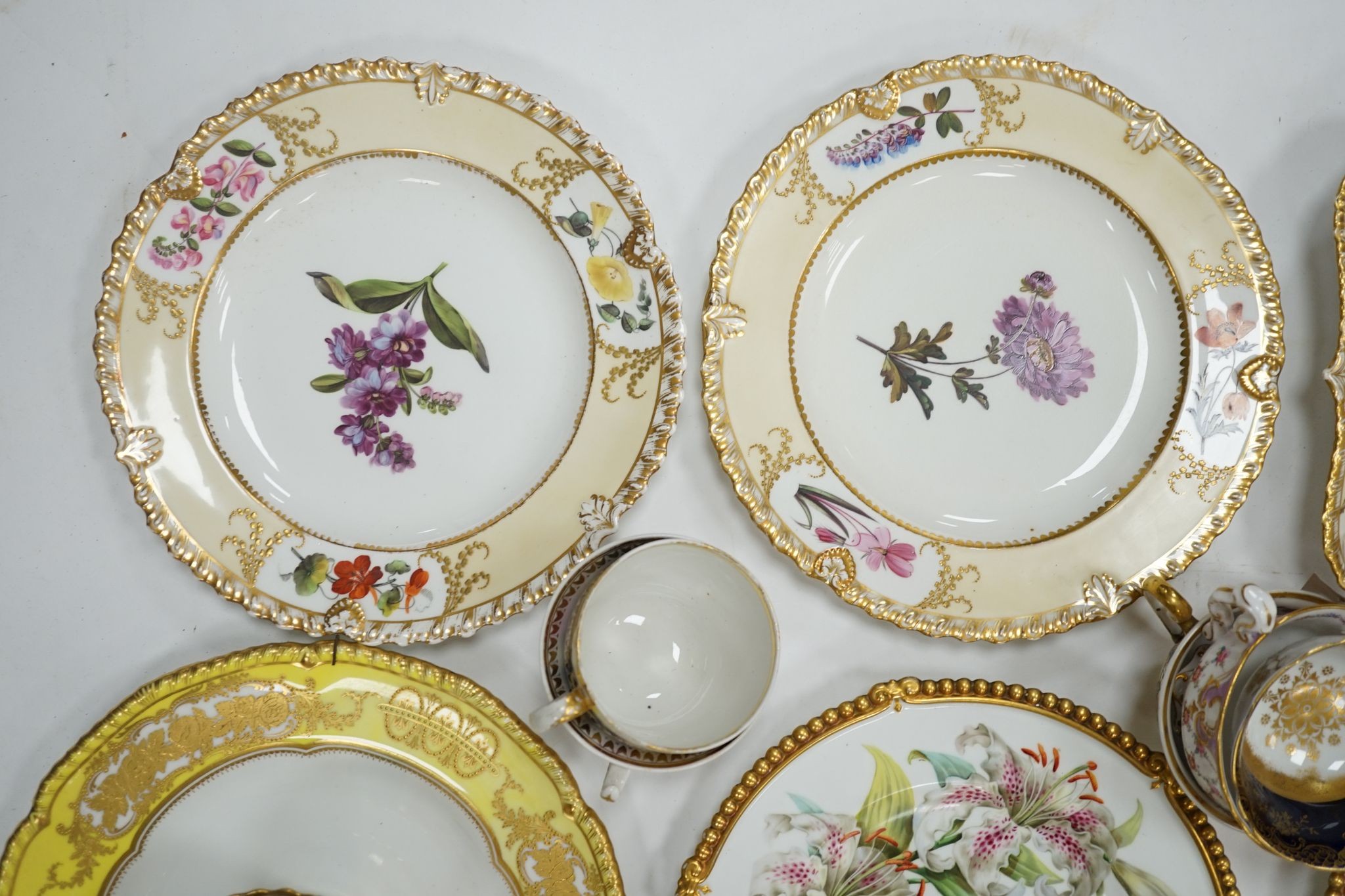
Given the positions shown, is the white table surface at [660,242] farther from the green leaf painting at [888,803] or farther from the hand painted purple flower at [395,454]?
the hand painted purple flower at [395,454]

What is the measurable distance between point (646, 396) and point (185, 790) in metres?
0.70

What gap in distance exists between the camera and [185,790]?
94cm

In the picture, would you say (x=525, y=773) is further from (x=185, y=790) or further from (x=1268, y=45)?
(x=1268, y=45)

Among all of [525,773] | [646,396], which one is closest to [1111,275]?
[646,396]

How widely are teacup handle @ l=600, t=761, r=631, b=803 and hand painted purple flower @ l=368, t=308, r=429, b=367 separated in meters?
0.55

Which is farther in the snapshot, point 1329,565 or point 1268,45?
point 1268,45

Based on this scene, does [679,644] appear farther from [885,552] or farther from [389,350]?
[389,350]

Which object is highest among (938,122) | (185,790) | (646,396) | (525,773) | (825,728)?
(938,122)

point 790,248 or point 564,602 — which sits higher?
point 790,248

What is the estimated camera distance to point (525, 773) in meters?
0.94

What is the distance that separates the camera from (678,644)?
3.39ft

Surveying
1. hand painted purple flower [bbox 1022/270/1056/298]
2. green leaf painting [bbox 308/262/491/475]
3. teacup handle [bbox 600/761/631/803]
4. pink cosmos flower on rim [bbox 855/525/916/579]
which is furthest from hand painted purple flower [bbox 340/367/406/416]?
hand painted purple flower [bbox 1022/270/1056/298]

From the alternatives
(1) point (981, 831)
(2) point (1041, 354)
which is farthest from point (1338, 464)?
(1) point (981, 831)

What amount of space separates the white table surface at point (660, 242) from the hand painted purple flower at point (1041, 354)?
1.02ft
